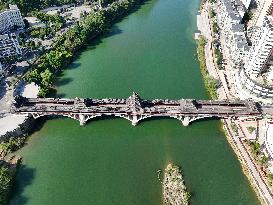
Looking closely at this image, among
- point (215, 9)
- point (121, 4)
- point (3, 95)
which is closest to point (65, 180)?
point (3, 95)

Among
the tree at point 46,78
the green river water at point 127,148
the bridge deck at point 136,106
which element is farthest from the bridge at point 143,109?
the tree at point 46,78

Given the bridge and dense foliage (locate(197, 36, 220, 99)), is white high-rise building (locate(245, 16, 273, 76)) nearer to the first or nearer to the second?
dense foliage (locate(197, 36, 220, 99))

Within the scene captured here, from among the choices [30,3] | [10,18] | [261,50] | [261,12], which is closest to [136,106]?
[261,50]

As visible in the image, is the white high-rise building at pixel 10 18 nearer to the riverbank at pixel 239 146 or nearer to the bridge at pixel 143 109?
the bridge at pixel 143 109

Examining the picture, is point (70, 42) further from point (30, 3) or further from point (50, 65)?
point (30, 3)

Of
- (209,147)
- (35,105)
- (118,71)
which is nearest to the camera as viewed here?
(209,147)

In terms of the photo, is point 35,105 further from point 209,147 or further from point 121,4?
point 121,4
